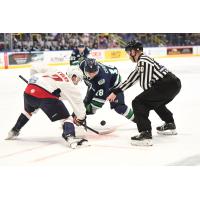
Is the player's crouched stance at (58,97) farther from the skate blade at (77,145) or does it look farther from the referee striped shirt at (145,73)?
the referee striped shirt at (145,73)

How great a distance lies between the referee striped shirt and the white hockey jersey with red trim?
25 centimetres

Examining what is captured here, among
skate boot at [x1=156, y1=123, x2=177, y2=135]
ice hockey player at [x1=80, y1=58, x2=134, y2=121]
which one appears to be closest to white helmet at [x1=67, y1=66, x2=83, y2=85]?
ice hockey player at [x1=80, y1=58, x2=134, y2=121]

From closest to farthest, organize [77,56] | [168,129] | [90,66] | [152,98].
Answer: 1. [152,98]
2. [90,66]
3. [168,129]
4. [77,56]

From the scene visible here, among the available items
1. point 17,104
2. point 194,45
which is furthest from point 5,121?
point 194,45

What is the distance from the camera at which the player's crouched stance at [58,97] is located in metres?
2.29

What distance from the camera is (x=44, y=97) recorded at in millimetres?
2334

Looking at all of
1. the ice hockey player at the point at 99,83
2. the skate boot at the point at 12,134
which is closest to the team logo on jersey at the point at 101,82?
the ice hockey player at the point at 99,83

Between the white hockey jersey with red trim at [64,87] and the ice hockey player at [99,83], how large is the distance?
0.22 metres

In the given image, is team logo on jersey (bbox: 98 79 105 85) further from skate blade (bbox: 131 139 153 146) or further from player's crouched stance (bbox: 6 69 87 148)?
skate blade (bbox: 131 139 153 146)

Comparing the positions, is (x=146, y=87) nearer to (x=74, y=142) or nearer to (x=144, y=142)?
(x=144, y=142)

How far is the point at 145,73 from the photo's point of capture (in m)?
2.33

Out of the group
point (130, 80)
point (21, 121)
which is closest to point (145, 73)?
point (130, 80)

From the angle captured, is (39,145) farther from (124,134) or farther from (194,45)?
(194,45)

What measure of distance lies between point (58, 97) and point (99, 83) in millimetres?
322
